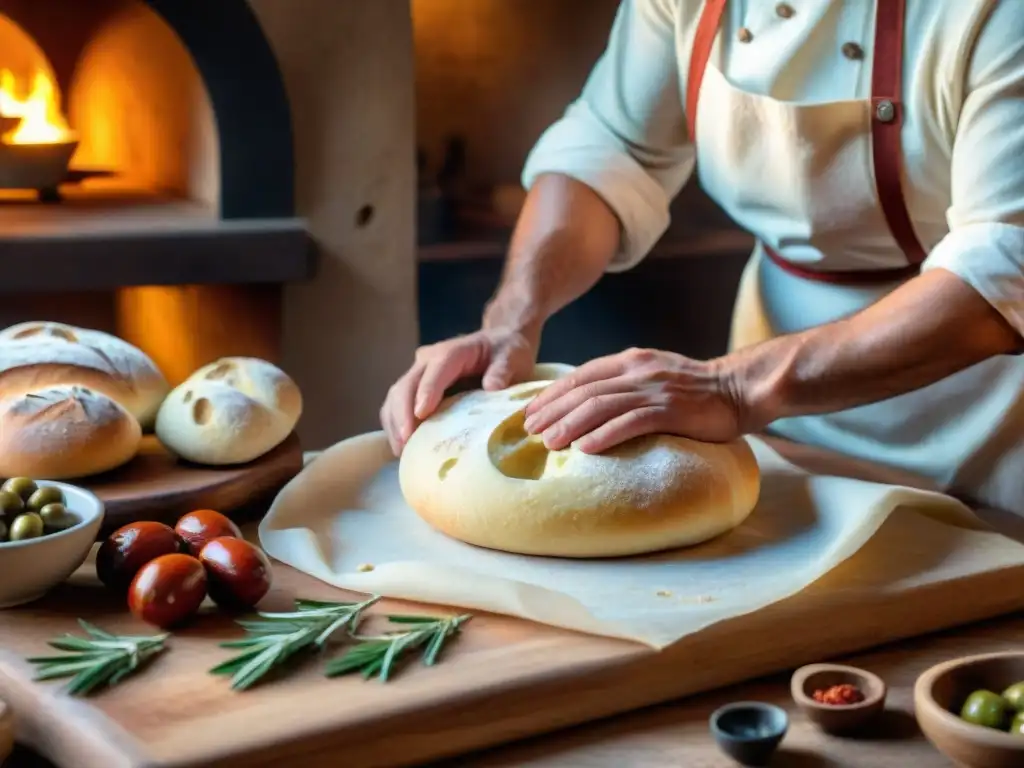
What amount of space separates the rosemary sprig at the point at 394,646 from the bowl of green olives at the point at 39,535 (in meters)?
0.28

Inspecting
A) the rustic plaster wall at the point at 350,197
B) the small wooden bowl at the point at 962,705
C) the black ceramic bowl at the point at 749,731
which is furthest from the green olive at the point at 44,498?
the rustic plaster wall at the point at 350,197

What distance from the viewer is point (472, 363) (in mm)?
1693

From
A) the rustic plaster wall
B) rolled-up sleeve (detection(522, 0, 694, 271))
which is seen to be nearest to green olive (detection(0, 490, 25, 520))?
rolled-up sleeve (detection(522, 0, 694, 271))

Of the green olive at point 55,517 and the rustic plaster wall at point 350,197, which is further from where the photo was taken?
the rustic plaster wall at point 350,197

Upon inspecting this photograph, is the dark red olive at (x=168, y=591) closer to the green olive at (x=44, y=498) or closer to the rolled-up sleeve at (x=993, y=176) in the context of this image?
the green olive at (x=44, y=498)

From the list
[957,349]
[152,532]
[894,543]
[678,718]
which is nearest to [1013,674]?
[678,718]

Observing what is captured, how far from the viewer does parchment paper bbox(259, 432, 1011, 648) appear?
122 cm

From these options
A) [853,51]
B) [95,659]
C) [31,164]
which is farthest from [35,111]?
[95,659]

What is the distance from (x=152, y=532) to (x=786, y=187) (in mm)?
892

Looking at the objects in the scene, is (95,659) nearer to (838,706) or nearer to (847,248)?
(838,706)

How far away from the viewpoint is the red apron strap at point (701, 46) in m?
1.74

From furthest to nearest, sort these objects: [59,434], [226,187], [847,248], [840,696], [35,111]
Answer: [35,111], [226,187], [847,248], [59,434], [840,696]

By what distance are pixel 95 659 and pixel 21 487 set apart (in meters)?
0.23

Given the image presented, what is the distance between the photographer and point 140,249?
224 cm
